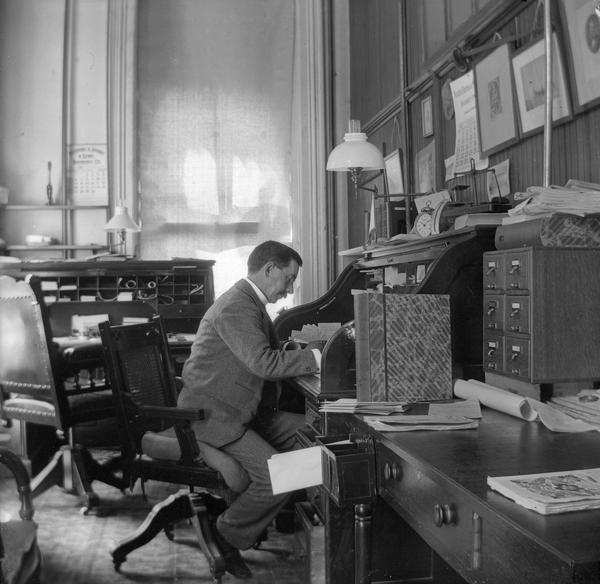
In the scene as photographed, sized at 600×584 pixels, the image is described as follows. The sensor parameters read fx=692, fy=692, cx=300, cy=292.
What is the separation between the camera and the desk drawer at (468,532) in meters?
0.89

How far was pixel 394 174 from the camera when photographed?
4.25m

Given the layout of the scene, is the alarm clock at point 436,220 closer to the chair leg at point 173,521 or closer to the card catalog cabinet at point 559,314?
the card catalog cabinet at point 559,314

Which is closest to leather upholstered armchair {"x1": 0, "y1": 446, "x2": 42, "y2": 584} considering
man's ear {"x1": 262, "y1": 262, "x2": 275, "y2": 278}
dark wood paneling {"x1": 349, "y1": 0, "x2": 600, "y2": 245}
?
man's ear {"x1": 262, "y1": 262, "x2": 275, "y2": 278}

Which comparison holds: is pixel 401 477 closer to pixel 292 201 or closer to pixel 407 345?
pixel 407 345

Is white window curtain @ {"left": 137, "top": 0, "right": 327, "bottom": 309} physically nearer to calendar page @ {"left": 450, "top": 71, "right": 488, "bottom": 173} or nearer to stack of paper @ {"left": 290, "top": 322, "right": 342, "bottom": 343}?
stack of paper @ {"left": 290, "top": 322, "right": 342, "bottom": 343}

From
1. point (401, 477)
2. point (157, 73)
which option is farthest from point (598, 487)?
point (157, 73)

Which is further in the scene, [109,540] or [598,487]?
[109,540]

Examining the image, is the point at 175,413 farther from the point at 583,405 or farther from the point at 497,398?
the point at 583,405

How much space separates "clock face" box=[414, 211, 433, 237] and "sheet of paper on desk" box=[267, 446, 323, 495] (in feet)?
3.62

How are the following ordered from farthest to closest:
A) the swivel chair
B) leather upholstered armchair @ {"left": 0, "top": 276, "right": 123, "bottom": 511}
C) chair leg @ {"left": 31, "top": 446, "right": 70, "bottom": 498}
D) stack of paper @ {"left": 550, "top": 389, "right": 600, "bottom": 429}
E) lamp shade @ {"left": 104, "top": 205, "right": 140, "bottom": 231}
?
lamp shade @ {"left": 104, "top": 205, "right": 140, "bottom": 231}, chair leg @ {"left": 31, "top": 446, "right": 70, "bottom": 498}, leather upholstered armchair @ {"left": 0, "top": 276, "right": 123, "bottom": 511}, the swivel chair, stack of paper @ {"left": 550, "top": 389, "right": 600, "bottom": 429}

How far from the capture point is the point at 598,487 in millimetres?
1043

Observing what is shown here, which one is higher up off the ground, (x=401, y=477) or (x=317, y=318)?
(x=317, y=318)

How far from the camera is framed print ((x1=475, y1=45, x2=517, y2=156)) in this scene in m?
2.79

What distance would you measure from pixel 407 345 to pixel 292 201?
415cm
